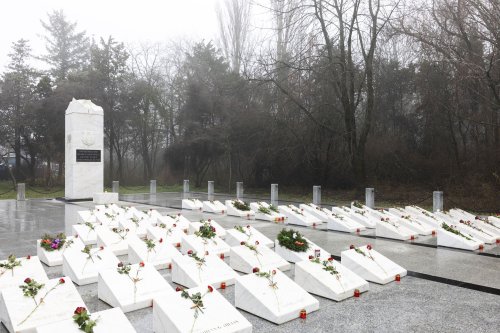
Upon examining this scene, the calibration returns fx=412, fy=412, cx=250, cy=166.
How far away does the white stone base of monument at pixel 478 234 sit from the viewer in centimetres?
880

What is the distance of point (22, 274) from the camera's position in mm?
5273

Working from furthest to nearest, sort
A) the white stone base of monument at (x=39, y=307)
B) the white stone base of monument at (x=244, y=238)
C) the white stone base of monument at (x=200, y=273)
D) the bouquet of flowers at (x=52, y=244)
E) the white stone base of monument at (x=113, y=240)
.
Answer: the white stone base of monument at (x=244, y=238) < the white stone base of monument at (x=113, y=240) < the bouquet of flowers at (x=52, y=244) < the white stone base of monument at (x=200, y=273) < the white stone base of monument at (x=39, y=307)

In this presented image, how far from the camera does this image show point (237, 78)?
24781mm

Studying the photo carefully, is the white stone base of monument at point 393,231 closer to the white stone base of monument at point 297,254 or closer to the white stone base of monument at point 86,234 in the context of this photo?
the white stone base of monument at point 297,254

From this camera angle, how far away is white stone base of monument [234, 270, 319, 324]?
4441 mm

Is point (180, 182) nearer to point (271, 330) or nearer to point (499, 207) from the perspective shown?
point (499, 207)

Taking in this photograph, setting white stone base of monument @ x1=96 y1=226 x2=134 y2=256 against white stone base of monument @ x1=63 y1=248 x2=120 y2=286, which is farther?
white stone base of monument @ x1=96 y1=226 x2=134 y2=256

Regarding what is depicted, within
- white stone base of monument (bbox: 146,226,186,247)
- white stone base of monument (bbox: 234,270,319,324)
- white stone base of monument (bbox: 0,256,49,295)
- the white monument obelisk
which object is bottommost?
white stone base of monument (bbox: 234,270,319,324)

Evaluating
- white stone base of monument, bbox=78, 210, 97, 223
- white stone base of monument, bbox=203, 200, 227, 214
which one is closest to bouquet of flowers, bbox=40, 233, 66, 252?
white stone base of monument, bbox=78, 210, 97, 223

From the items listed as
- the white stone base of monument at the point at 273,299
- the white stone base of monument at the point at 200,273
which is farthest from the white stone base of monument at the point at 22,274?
the white stone base of monument at the point at 273,299

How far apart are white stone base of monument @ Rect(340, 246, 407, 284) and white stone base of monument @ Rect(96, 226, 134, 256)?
3.87 meters

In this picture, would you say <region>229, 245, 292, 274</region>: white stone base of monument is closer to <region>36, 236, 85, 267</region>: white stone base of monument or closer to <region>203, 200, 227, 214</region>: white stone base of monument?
<region>36, 236, 85, 267</region>: white stone base of monument

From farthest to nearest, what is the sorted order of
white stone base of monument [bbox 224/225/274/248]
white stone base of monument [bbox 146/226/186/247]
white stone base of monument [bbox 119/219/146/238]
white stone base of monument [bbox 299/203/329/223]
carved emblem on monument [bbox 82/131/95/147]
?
carved emblem on monument [bbox 82/131/95/147] → white stone base of monument [bbox 299/203/329/223] → white stone base of monument [bbox 119/219/146/238] → white stone base of monument [bbox 146/226/186/247] → white stone base of monument [bbox 224/225/274/248]

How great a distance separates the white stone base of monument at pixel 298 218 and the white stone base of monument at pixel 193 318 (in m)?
6.99
